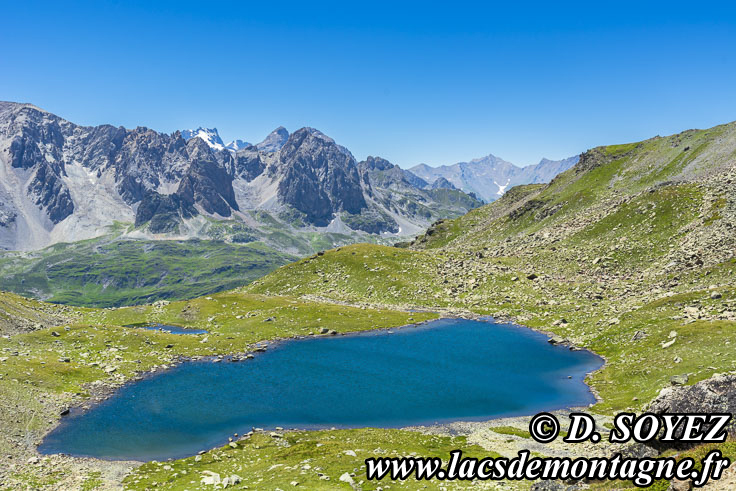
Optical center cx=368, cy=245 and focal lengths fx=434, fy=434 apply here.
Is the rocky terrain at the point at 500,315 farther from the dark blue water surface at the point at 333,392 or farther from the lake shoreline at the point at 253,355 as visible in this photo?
the dark blue water surface at the point at 333,392

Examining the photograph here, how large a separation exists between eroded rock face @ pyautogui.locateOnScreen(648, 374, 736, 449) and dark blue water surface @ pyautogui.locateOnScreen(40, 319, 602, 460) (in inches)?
1072

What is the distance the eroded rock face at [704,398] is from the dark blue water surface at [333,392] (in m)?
27.2

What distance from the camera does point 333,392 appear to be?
60844 millimetres

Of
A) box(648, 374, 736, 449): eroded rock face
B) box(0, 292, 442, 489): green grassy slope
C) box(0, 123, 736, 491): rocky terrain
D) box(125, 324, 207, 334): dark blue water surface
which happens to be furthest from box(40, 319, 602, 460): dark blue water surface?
box(648, 374, 736, 449): eroded rock face

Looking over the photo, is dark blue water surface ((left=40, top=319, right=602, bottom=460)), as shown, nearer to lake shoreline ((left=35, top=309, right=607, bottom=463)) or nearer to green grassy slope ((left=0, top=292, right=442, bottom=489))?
lake shoreline ((left=35, top=309, right=607, bottom=463))

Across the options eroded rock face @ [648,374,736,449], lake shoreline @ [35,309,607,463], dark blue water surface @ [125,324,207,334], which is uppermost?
eroded rock face @ [648,374,736,449]

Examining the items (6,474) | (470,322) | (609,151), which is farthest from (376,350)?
(609,151)

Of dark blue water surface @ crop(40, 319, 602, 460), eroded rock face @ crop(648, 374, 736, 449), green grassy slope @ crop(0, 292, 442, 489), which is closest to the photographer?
eroded rock face @ crop(648, 374, 736, 449)

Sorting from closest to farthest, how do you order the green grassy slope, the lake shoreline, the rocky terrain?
the rocky terrain → the green grassy slope → the lake shoreline

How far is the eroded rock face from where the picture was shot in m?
24.1

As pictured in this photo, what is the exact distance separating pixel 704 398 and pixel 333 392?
1769 inches

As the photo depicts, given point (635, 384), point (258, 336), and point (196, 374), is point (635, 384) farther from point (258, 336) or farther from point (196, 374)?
point (258, 336)

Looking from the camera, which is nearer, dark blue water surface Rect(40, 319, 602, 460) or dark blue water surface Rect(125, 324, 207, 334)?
dark blue water surface Rect(40, 319, 602, 460)

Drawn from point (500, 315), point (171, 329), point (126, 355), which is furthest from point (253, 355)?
point (500, 315)
